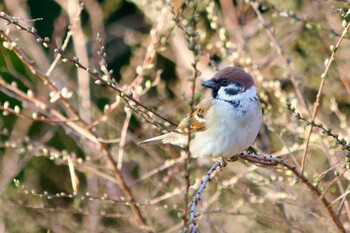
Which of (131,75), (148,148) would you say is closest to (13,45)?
(148,148)

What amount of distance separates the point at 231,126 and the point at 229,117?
0.16 ft

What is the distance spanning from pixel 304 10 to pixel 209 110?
2.53 meters

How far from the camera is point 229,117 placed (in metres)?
3.71

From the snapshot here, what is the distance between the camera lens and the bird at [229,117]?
3646mm

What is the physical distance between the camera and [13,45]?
3.33m

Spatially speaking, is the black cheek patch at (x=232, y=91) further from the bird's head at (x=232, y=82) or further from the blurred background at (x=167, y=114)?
the blurred background at (x=167, y=114)

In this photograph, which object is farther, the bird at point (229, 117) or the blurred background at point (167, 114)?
the blurred background at point (167, 114)

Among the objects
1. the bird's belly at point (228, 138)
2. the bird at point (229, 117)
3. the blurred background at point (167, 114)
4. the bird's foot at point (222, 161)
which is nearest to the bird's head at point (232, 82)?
the bird at point (229, 117)

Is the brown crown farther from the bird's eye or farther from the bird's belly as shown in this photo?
the bird's belly

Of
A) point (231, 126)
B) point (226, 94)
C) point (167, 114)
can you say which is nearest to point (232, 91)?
point (226, 94)

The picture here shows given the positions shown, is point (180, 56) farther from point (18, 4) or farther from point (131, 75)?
point (18, 4)

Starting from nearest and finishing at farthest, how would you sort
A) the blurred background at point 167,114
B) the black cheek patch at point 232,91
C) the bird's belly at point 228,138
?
1. the bird's belly at point 228,138
2. the black cheek patch at point 232,91
3. the blurred background at point 167,114

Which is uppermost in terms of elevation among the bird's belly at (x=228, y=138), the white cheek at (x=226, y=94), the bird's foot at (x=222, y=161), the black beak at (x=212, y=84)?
the black beak at (x=212, y=84)

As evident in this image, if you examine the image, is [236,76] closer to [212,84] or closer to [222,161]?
[212,84]
